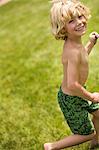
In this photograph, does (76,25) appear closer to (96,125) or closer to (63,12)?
(63,12)

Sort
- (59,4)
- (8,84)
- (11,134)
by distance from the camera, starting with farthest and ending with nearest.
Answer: (8,84) < (11,134) < (59,4)

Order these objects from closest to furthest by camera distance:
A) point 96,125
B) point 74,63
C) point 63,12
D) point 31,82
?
point 63,12 → point 74,63 → point 96,125 → point 31,82

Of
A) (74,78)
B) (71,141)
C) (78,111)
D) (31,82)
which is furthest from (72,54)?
(31,82)

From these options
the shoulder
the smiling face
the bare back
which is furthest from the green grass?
the smiling face

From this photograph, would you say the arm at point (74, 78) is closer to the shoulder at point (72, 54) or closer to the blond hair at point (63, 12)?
the shoulder at point (72, 54)

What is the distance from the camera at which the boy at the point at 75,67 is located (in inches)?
167

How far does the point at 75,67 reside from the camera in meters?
4.32

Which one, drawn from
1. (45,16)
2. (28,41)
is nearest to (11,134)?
(28,41)

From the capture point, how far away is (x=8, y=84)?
7738 mm

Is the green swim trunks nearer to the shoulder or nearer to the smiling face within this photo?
the shoulder

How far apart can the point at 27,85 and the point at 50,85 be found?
51 centimetres

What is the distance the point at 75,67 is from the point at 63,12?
53 cm

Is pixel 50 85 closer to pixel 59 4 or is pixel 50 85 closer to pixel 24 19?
pixel 59 4

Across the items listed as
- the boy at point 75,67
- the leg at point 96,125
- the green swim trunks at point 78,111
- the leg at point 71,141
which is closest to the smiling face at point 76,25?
the boy at point 75,67
